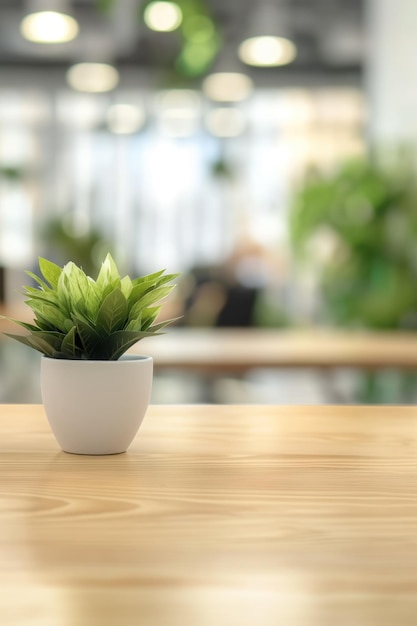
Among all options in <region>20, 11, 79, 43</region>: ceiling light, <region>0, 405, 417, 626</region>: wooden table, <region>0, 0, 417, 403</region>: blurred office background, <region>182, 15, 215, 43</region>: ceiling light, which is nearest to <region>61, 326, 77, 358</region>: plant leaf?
<region>0, 405, 417, 626</region>: wooden table

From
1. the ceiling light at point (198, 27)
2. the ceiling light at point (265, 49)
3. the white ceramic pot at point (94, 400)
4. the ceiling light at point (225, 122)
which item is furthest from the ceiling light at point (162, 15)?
the ceiling light at point (225, 122)

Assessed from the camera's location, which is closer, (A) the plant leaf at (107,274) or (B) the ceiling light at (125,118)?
(A) the plant leaf at (107,274)

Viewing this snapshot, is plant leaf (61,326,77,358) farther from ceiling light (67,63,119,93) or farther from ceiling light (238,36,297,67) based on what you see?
ceiling light (67,63,119,93)

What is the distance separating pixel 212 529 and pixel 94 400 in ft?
0.89

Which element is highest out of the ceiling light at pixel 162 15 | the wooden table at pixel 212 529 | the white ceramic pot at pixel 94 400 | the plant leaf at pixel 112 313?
the ceiling light at pixel 162 15

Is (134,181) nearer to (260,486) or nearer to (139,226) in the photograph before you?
(139,226)

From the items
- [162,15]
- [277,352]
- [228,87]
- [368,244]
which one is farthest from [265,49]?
[277,352]

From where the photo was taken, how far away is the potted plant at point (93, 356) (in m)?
0.90

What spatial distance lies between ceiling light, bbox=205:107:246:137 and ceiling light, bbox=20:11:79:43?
558cm

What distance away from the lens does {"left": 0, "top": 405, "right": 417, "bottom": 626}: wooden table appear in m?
0.52

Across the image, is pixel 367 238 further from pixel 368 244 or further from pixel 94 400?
pixel 94 400

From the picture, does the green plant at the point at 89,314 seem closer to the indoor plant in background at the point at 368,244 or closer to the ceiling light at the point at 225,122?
the indoor plant in background at the point at 368,244

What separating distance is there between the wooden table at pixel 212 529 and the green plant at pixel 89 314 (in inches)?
4.4

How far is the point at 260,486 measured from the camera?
793 millimetres
